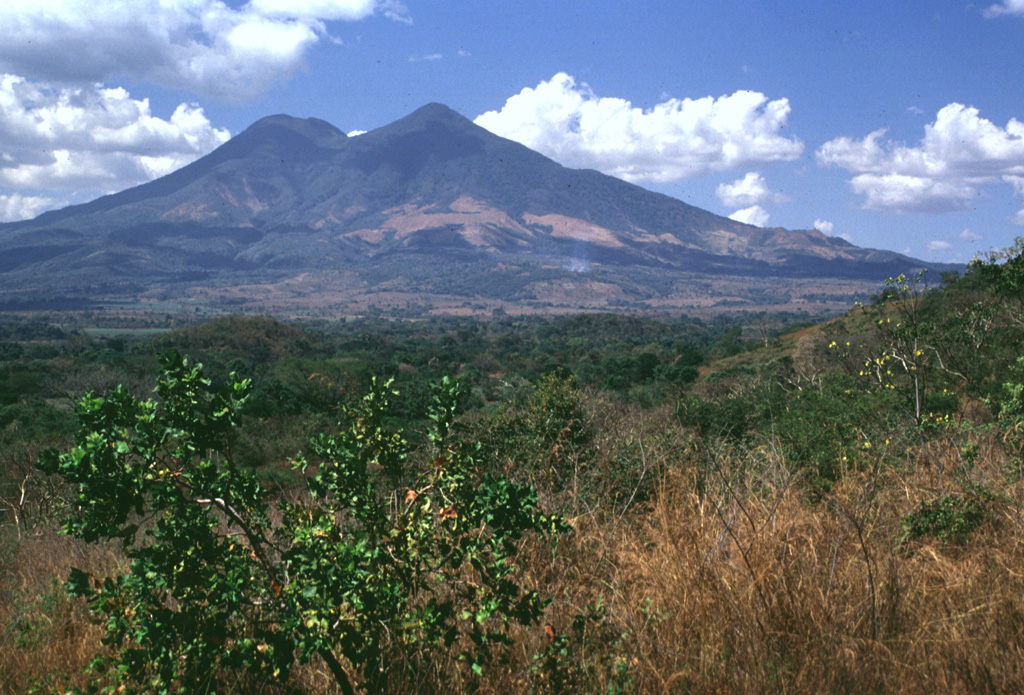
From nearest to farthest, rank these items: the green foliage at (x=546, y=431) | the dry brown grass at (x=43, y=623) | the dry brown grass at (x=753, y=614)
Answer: the dry brown grass at (x=753, y=614), the dry brown grass at (x=43, y=623), the green foliage at (x=546, y=431)

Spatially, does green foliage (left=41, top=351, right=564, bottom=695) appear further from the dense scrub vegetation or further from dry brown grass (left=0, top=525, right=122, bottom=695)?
dry brown grass (left=0, top=525, right=122, bottom=695)

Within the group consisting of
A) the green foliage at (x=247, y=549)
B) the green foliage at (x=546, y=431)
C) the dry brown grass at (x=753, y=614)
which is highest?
the green foliage at (x=247, y=549)

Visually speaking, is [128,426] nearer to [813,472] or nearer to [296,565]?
[296,565]

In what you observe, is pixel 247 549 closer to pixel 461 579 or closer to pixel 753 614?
pixel 461 579

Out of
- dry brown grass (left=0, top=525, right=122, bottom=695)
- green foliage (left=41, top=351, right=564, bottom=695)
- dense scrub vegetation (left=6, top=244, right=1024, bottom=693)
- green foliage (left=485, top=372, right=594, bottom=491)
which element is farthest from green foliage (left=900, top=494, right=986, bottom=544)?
dry brown grass (left=0, top=525, right=122, bottom=695)

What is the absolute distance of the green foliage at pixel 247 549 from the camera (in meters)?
2.12

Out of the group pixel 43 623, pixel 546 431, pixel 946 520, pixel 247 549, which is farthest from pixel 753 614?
pixel 546 431

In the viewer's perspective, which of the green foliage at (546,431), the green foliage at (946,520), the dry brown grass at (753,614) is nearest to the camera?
the dry brown grass at (753,614)

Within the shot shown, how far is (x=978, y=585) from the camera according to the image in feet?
9.77

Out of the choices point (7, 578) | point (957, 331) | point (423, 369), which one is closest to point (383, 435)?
point (7, 578)

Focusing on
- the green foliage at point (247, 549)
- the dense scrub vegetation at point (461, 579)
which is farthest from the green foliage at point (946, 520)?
the green foliage at point (247, 549)

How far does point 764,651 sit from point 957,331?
995 cm

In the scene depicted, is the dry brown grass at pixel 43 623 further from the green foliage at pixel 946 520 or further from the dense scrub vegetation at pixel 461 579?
the green foliage at pixel 946 520

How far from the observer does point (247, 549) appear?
8.00 feet
